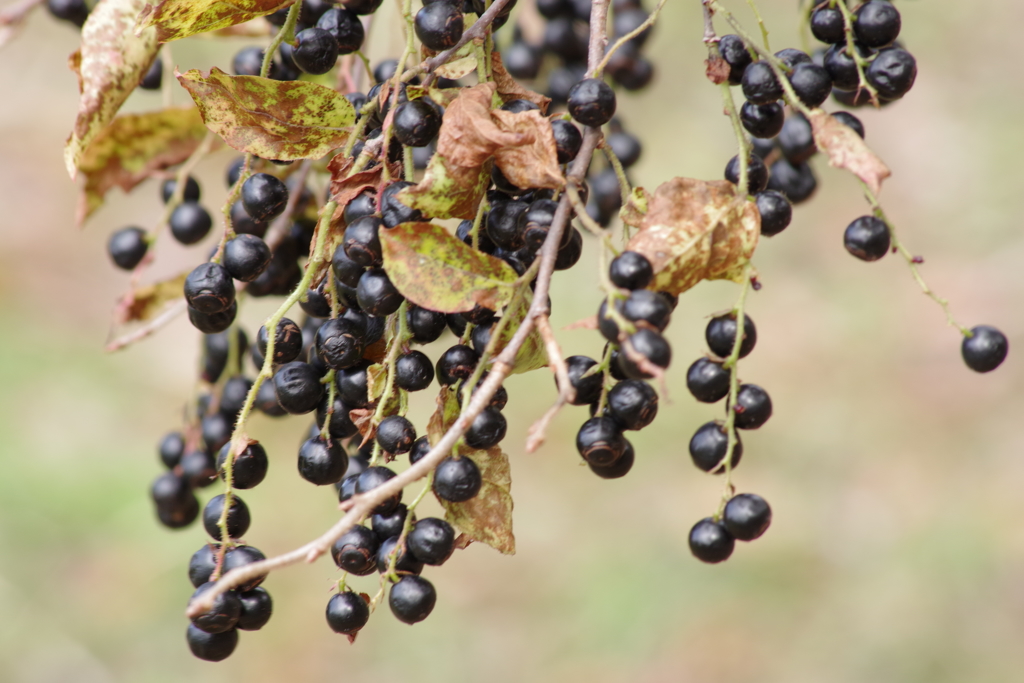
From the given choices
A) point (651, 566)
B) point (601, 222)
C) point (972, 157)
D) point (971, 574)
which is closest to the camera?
point (601, 222)

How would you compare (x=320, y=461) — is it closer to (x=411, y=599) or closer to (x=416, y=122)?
(x=411, y=599)

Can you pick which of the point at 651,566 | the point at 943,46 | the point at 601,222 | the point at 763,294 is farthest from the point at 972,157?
the point at 601,222

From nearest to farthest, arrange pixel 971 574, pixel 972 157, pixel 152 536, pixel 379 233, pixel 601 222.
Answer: pixel 379 233, pixel 601 222, pixel 971 574, pixel 152 536, pixel 972 157

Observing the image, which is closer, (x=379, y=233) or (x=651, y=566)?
(x=379, y=233)

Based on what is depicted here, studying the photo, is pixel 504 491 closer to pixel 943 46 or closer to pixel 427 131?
pixel 427 131

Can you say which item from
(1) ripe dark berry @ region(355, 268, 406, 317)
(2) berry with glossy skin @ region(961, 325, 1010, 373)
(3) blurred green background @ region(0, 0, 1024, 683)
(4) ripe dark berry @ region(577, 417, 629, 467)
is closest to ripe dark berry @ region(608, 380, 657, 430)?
(4) ripe dark berry @ region(577, 417, 629, 467)

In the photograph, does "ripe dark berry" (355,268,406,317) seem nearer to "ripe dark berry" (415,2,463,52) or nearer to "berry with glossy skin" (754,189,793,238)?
"ripe dark berry" (415,2,463,52)

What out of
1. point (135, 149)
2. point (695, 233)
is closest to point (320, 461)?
point (695, 233)
